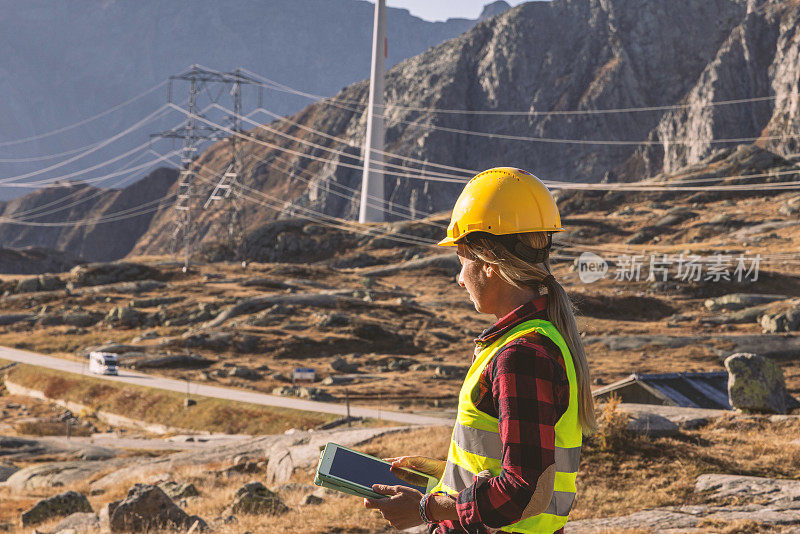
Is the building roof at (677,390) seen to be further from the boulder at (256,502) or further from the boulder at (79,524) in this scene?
the boulder at (79,524)

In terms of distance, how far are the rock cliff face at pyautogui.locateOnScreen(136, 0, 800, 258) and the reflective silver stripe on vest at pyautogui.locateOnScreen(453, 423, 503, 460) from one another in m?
147

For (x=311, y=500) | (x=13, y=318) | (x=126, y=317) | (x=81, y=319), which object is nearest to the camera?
(x=311, y=500)

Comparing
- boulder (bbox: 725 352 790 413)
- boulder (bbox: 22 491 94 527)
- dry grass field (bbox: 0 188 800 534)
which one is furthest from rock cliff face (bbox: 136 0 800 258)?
boulder (bbox: 22 491 94 527)

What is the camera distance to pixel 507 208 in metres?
3.09

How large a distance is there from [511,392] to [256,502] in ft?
32.4

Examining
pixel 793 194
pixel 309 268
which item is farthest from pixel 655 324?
pixel 793 194

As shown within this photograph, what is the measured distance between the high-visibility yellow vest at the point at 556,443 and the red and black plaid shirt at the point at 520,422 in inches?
2.3

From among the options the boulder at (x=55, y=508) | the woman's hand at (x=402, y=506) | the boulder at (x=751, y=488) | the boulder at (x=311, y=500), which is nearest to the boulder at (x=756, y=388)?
the boulder at (x=751, y=488)

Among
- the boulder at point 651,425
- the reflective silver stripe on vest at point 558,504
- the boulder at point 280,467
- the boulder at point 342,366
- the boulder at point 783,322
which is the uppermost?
the reflective silver stripe on vest at point 558,504

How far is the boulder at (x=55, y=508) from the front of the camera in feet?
43.4

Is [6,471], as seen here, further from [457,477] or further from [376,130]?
[376,130]

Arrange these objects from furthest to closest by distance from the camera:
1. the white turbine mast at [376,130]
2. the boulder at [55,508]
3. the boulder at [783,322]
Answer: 1. the white turbine mast at [376,130]
2. the boulder at [783,322]
3. the boulder at [55,508]

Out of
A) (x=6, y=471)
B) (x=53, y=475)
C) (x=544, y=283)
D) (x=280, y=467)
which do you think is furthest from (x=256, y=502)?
(x=6, y=471)

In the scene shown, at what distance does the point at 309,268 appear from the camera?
290 feet
